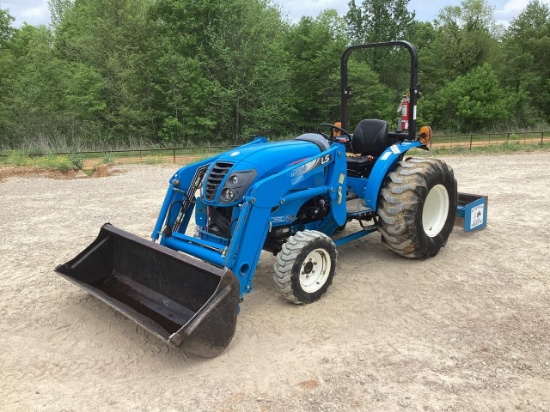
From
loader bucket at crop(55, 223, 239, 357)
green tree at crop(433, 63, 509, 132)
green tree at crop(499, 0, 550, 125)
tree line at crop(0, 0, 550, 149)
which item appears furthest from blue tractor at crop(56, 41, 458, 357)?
green tree at crop(499, 0, 550, 125)

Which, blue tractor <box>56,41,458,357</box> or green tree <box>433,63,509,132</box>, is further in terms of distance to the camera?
green tree <box>433,63,509,132</box>

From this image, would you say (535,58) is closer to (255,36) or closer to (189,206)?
(255,36)

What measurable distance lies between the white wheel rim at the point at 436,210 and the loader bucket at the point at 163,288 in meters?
2.96

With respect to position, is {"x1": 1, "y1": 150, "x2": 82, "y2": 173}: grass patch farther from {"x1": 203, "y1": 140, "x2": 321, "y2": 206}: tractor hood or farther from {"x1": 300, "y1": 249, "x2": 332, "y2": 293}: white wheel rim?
{"x1": 300, "y1": 249, "x2": 332, "y2": 293}: white wheel rim

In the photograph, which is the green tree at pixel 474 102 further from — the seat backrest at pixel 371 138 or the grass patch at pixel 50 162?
the seat backrest at pixel 371 138

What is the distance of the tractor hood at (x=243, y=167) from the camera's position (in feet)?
13.2

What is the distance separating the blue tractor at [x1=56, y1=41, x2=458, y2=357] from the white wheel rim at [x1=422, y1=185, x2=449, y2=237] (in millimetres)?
12

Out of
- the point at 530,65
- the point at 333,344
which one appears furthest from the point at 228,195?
the point at 530,65

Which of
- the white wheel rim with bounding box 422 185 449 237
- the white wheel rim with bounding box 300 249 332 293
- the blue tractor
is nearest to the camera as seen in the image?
the blue tractor

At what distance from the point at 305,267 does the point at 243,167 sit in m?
1.03

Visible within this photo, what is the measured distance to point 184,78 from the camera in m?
26.2

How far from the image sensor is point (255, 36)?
1074 inches

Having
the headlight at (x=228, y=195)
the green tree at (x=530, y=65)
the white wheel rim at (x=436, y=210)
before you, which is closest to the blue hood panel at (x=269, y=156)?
the headlight at (x=228, y=195)

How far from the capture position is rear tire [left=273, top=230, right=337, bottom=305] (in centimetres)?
393
